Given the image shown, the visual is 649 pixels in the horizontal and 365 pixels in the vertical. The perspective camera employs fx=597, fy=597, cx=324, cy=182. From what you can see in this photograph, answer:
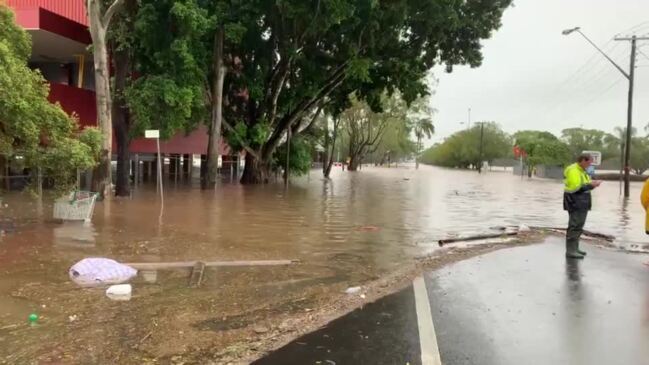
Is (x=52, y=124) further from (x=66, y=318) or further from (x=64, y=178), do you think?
(x=66, y=318)

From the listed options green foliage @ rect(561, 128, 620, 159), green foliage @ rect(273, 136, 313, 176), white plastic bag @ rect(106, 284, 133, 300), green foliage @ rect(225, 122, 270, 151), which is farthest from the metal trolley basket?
green foliage @ rect(561, 128, 620, 159)

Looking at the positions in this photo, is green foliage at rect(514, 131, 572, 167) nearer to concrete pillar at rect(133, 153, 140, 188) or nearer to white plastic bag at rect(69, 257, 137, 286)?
concrete pillar at rect(133, 153, 140, 188)

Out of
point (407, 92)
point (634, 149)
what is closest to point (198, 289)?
point (407, 92)

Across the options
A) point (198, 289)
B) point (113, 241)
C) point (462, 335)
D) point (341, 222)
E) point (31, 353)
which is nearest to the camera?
point (31, 353)

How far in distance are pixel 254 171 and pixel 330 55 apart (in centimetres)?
829

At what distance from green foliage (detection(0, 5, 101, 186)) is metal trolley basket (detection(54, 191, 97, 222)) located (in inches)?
33.3

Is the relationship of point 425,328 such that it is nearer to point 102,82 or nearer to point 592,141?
point 102,82

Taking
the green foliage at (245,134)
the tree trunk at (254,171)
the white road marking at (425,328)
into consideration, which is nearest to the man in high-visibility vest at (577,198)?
the white road marking at (425,328)

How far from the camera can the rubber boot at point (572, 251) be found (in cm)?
986

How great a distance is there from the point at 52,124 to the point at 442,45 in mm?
21812

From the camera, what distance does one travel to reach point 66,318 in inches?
233

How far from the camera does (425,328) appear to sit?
18.7ft

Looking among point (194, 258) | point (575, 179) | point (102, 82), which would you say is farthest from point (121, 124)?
point (575, 179)

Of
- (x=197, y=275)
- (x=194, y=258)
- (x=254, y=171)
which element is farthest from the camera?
(x=254, y=171)
